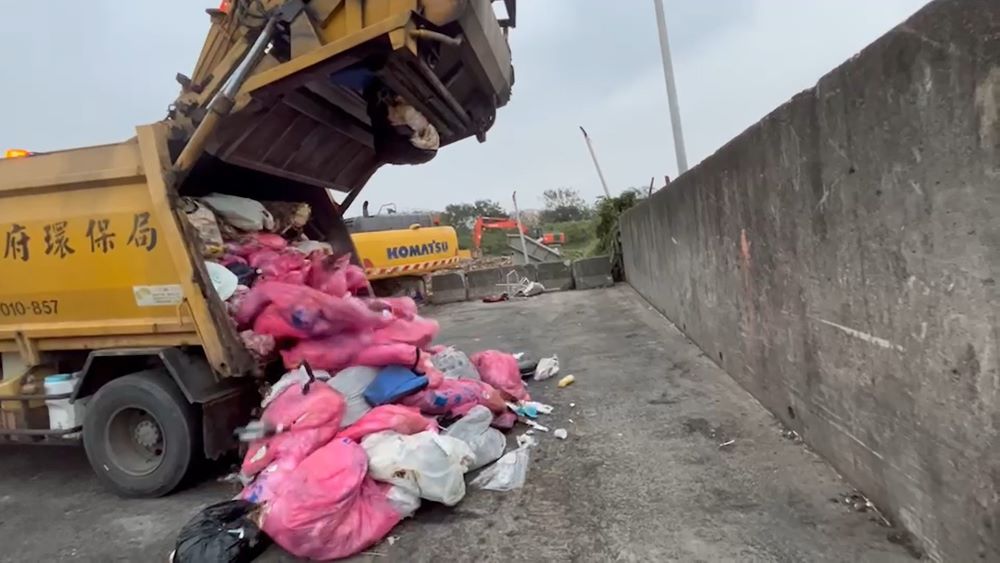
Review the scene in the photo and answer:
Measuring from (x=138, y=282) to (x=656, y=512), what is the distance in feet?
10.6

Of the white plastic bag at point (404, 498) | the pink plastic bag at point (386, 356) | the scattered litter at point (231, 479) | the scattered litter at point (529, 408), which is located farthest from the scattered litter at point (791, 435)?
the scattered litter at point (231, 479)

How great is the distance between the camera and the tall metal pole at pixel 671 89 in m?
10.9

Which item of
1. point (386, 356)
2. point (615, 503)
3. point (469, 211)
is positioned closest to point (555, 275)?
point (386, 356)

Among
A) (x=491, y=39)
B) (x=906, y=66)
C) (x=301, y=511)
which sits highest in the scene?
(x=491, y=39)

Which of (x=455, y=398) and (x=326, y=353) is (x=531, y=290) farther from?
(x=326, y=353)

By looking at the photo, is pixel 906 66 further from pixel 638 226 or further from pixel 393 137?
pixel 638 226

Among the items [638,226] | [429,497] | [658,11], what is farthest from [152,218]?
[658,11]

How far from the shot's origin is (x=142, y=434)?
3986 millimetres

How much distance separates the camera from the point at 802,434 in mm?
3566

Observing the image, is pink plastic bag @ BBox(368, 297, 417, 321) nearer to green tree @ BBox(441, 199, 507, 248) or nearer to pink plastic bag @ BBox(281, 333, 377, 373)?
pink plastic bag @ BBox(281, 333, 377, 373)

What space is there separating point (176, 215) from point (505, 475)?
2.37 meters

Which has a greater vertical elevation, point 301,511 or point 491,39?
point 491,39

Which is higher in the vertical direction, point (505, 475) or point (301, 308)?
point (301, 308)

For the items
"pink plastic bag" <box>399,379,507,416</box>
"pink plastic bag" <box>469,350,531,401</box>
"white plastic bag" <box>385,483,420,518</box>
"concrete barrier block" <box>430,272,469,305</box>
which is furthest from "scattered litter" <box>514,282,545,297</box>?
"white plastic bag" <box>385,483,420,518</box>
